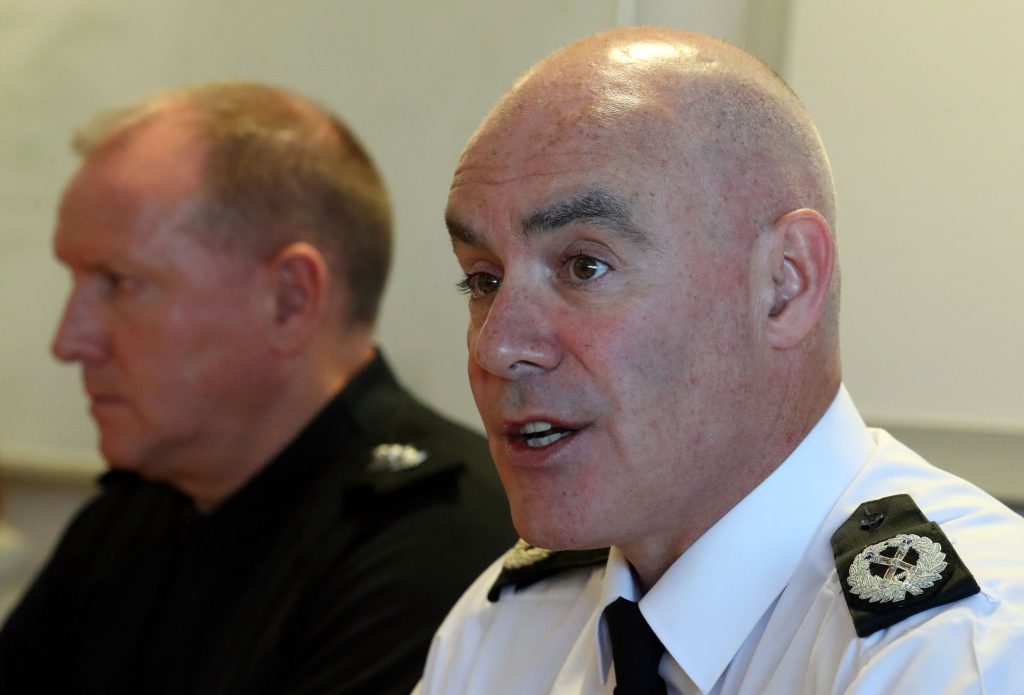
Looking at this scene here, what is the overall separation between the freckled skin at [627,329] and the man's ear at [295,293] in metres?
0.92

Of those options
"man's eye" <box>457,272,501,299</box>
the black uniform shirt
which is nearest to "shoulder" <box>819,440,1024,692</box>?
"man's eye" <box>457,272,501,299</box>

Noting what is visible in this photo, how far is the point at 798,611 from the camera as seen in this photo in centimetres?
101

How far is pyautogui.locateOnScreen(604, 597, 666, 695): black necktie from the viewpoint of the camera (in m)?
1.05

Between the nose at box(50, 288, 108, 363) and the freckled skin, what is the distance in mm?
1056

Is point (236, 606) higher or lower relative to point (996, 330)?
lower

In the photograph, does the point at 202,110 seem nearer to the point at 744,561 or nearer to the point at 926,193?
the point at 926,193

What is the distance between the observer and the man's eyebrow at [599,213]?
3.37 ft

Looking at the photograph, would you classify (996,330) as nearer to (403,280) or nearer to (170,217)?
(403,280)

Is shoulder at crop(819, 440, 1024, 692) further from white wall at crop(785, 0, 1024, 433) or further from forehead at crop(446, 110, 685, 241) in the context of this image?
white wall at crop(785, 0, 1024, 433)

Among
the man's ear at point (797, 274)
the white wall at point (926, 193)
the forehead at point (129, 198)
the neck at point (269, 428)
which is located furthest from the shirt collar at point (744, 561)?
the forehead at point (129, 198)

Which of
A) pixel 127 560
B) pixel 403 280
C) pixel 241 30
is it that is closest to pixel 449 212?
pixel 403 280

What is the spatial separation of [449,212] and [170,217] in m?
0.93

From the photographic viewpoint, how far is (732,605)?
1.05 m

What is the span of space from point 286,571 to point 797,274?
1.00m
